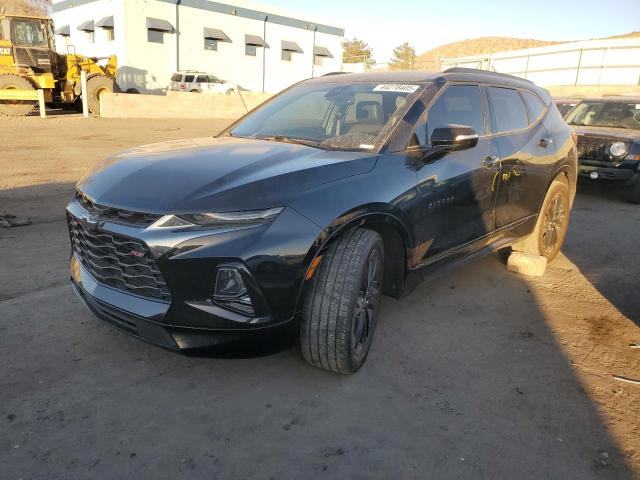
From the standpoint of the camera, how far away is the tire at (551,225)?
15.7ft

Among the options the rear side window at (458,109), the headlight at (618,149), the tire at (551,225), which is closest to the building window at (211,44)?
the headlight at (618,149)

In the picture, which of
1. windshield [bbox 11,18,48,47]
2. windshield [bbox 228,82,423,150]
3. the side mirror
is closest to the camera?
the side mirror

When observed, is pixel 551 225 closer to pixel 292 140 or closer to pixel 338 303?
pixel 292 140

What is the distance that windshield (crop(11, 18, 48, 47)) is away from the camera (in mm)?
17828

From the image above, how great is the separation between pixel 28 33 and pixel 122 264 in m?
19.8

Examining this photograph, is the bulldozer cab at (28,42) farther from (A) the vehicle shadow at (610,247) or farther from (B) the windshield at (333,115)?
(A) the vehicle shadow at (610,247)

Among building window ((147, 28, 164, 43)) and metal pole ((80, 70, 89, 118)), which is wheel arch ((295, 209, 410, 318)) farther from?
building window ((147, 28, 164, 43))

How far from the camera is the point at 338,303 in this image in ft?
8.56

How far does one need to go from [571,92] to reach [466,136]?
24.8 metres

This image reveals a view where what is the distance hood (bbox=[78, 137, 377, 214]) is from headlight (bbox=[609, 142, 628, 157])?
6.94 m

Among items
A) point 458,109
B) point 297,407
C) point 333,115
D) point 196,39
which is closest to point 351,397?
point 297,407

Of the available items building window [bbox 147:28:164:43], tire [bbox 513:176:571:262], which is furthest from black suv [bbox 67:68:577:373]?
building window [bbox 147:28:164:43]

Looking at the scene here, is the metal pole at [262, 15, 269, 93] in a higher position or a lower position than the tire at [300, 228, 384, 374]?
higher

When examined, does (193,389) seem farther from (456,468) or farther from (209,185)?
(456,468)
